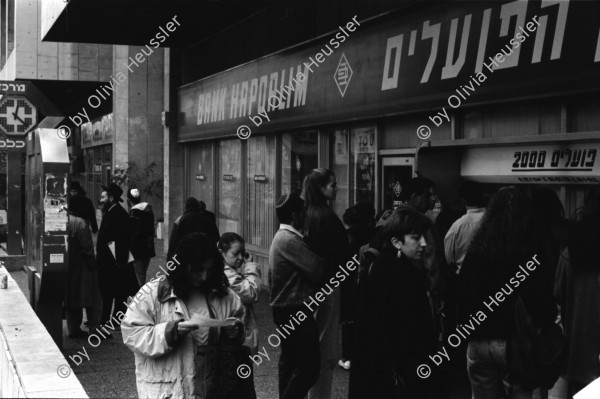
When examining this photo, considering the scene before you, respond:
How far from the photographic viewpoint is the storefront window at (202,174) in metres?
18.4

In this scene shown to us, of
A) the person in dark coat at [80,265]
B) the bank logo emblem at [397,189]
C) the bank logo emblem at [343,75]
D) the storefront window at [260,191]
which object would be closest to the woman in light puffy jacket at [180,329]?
the person in dark coat at [80,265]

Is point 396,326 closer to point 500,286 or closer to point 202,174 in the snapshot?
point 500,286

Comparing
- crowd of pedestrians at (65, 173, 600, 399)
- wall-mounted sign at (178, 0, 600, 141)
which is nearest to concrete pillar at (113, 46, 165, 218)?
wall-mounted sign at (178, 0, 600, 141)

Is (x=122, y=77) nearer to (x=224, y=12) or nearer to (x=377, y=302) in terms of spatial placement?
(x=224, y=12)

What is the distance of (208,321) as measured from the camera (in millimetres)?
4285

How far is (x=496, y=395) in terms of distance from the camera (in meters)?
4.99

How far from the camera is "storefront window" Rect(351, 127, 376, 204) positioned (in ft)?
36.3

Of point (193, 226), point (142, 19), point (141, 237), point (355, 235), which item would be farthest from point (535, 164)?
point (142, 19)

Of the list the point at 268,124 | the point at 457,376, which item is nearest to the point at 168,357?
the point at 457,376

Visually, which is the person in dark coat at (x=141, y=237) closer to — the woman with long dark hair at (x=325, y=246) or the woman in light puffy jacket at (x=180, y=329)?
the woman with long dark hair at (x=325, y=246)

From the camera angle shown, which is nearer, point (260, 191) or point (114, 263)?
point (114, 263)

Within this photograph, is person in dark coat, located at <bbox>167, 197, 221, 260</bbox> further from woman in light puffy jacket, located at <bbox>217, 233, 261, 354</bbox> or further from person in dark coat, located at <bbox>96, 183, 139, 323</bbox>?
woman in light puffy jacket, located at <bbox>217, 233, 261, 354</bbox>

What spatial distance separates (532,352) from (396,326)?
2.54 feet

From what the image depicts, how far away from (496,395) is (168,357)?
1956 millimetres
